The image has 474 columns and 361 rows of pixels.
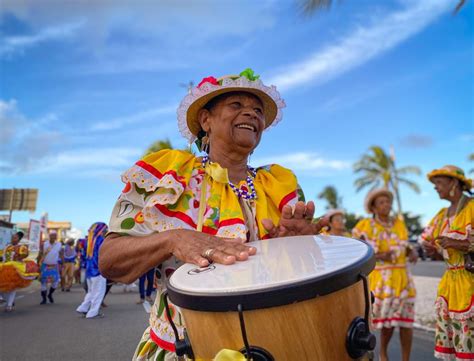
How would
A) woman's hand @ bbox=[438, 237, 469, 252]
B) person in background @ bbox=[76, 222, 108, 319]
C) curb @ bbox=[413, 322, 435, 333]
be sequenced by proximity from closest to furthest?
woman's hand @ bbox=[438, 237, 469, 252] → curb @ bbox=[413, 322, 435, 333] → person in background @ bbox=[76, 222, 108, 319]

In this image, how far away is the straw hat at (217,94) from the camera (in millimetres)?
2086

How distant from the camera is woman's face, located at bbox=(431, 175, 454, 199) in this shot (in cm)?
460

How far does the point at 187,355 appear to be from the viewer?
122cm

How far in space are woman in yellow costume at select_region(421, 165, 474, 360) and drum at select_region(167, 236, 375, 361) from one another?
3.44 meters

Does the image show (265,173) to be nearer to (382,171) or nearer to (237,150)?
(237,150)

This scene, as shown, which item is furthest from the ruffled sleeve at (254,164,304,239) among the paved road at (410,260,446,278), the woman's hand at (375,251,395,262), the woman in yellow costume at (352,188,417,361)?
the paved road at (410,260,446,278)

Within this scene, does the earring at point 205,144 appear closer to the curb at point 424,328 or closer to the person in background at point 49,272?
the curb at point 424,328

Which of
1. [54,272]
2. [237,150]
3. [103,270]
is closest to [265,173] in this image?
[237,150]

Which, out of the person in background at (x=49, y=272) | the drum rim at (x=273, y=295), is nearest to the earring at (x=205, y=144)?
the drum rim at (x=273, y=295)

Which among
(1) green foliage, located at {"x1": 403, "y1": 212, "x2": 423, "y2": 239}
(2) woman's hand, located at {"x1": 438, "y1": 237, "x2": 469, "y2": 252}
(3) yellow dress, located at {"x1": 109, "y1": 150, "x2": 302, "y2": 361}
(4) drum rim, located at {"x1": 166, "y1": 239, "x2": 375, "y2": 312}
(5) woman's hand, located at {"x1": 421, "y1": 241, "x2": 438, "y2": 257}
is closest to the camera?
(4) drum rim, located at {"x1": 166, "y1": 239, "x2": 375, "y2": 312}

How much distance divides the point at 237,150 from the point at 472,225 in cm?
327

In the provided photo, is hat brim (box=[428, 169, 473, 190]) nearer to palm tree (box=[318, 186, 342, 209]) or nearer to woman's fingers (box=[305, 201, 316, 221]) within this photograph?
woman's fingers (box=[305, 201, 316, 221])

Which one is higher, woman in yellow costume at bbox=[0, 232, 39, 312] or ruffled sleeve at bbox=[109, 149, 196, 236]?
ruffled sleeve at bbox=[109, 149, 196, 236]

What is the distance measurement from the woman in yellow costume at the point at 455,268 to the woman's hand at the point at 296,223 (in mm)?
3022
